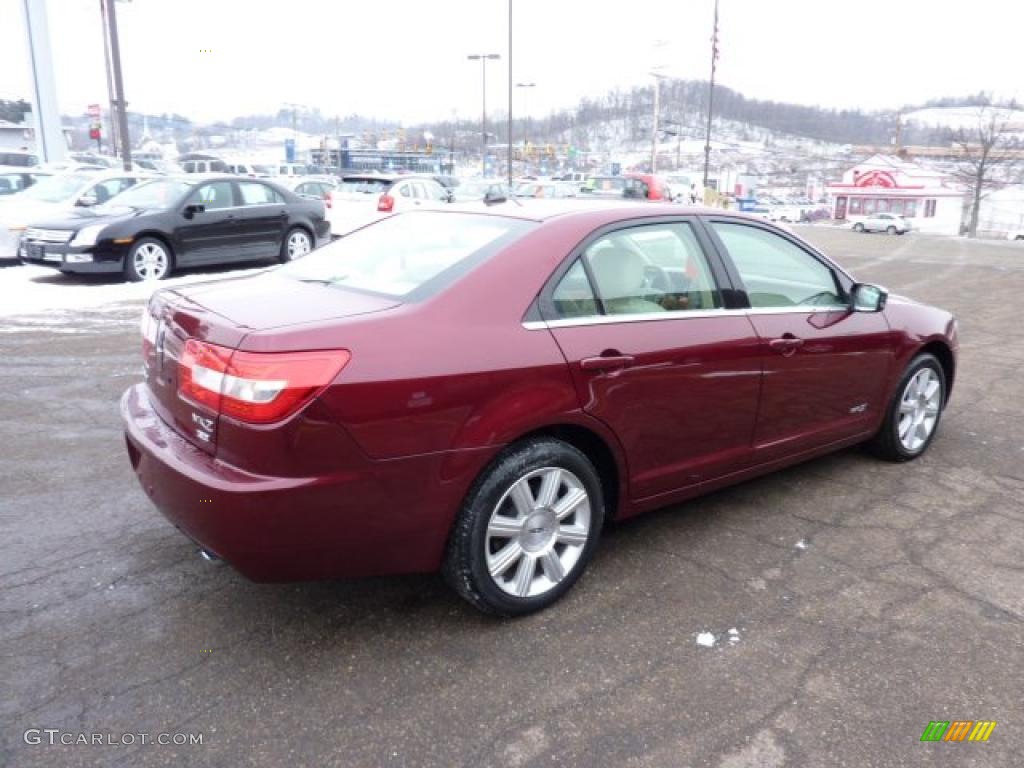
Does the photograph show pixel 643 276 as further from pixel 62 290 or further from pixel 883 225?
pixel 883 225

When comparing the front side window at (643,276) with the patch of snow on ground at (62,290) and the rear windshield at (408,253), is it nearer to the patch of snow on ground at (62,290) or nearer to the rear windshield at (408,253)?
the rear windshield at (408,253)

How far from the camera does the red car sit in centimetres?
257

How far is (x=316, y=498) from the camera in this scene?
100 inches

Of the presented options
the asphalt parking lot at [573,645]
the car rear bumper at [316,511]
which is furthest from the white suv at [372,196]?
the car rear bumper at [316,511]

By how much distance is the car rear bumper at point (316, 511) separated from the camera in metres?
2.53

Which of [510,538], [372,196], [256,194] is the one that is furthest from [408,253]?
[372,196]

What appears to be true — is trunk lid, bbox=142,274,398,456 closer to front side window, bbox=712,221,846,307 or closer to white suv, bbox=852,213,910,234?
front side window, bbox=712,221,846,307

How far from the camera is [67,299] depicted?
991 cm

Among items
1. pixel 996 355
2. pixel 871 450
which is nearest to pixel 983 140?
pixel 996 355

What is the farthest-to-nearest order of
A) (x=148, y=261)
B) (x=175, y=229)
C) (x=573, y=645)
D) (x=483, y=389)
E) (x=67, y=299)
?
(x=175, y=229), (x=148, y=261), (x=67, y=299), (x=573, y=645), (x=483, y=389)

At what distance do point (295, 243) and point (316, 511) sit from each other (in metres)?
11.7

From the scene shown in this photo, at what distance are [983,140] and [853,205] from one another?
13.4 meters

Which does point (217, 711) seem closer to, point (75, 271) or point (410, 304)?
point (410, 304)

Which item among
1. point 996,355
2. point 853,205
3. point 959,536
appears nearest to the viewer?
point 959,536
